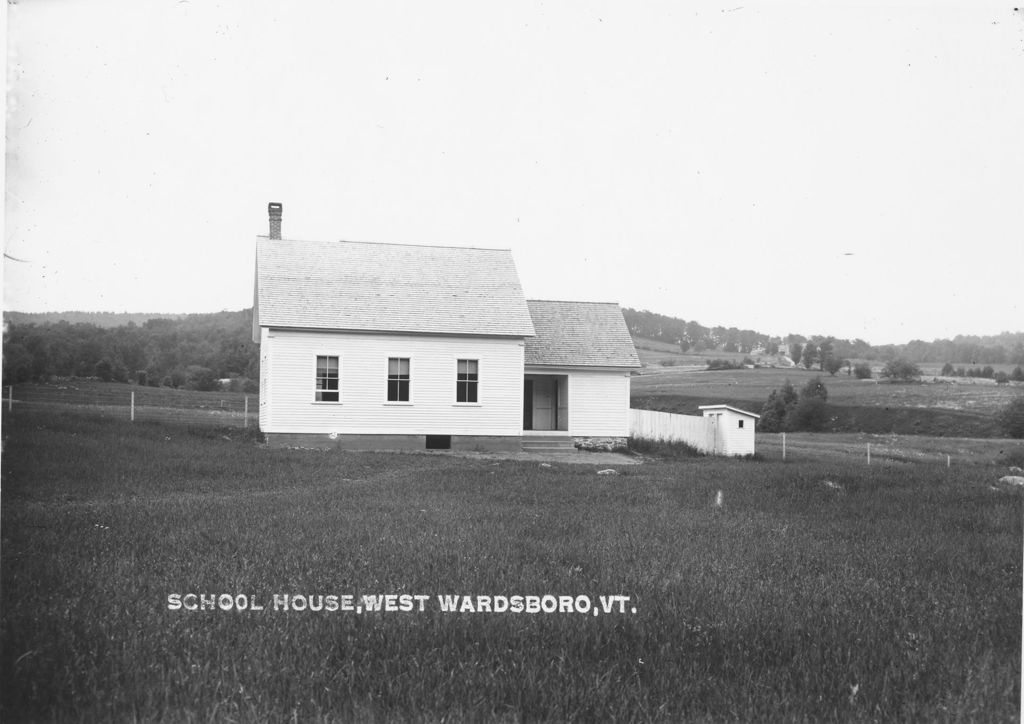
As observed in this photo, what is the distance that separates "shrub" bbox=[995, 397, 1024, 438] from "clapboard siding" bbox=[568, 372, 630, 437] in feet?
41.1

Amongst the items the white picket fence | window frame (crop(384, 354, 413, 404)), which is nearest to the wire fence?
the white picket fence

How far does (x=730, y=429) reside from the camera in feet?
30.5

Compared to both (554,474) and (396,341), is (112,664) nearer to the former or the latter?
(554,474)

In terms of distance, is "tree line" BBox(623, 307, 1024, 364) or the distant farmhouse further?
the distant farmhouse

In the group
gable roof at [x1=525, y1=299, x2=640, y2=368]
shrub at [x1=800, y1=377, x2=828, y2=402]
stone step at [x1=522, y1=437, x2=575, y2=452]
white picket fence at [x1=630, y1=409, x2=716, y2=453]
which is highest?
gable roof at [x1=525, y1=299, x2=640, y2=368]

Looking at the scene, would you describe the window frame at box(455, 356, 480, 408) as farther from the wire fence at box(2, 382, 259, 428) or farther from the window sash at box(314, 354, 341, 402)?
the wire fence at box(2, 382, 259, 428)

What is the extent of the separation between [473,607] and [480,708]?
75cm

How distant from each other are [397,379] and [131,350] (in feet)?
37.2

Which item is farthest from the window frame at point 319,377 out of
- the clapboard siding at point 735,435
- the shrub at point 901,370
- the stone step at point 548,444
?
the shrub at point 901,370

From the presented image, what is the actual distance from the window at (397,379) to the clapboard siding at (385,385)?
0.13 m

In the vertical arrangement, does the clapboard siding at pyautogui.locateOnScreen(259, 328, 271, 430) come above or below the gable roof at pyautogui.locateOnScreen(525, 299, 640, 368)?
below

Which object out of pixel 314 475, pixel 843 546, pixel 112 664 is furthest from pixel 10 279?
pixel 843 546

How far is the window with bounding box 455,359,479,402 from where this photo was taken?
692 inches

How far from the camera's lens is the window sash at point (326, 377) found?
675 inches
